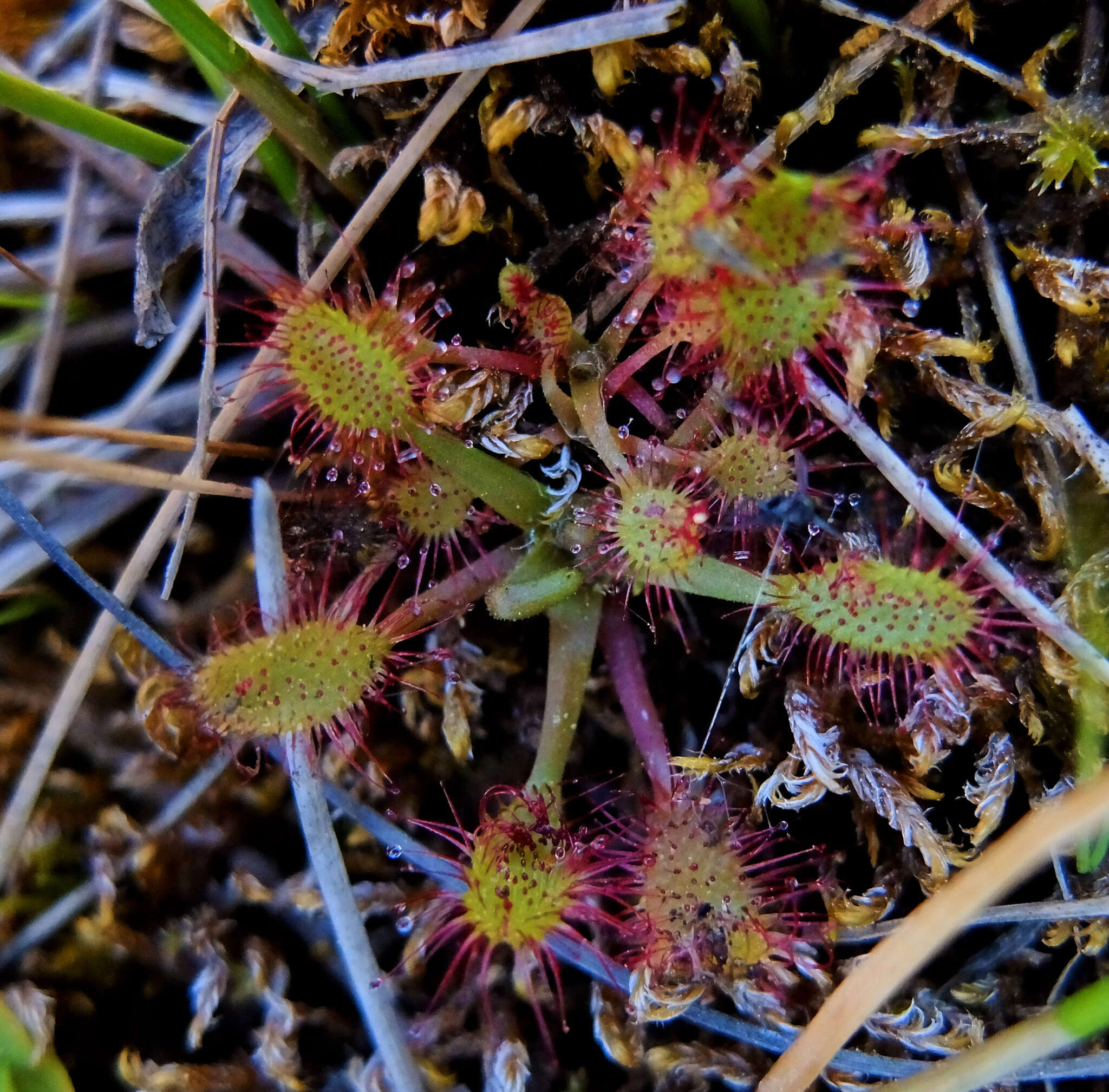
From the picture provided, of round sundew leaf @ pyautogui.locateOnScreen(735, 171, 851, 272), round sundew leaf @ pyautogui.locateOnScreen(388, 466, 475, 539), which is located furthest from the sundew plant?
round sundew leaf @ pyautogui.locateOnScreen(735, 171, 851, 272)

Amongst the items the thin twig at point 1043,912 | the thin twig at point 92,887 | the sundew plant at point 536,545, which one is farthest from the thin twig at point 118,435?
the thin twig at point 1043,912

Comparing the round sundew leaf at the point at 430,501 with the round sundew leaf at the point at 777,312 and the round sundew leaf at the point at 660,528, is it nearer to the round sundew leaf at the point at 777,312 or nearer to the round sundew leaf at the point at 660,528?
the round sundew leaf at the point at 660,528

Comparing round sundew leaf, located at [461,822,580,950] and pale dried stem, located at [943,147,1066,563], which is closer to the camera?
round sundew leaf, located at [461,822,580,950]

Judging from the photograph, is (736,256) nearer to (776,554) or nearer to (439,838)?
(776,554)

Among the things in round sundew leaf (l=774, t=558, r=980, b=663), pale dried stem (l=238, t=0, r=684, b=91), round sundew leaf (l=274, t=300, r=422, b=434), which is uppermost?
pale dried stem (l=238, t=0, r=684, b=91)

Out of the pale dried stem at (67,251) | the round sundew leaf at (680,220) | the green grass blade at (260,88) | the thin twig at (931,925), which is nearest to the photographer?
the thin twig at (931,925)

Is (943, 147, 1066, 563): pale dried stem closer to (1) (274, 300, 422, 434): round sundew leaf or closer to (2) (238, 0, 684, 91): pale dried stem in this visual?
(2) (238, 0, 684, 91): pale dried stem

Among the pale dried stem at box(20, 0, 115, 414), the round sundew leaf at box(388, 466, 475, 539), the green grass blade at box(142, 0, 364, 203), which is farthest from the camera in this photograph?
the pale dried stem at box(20, 0, 115, 414)

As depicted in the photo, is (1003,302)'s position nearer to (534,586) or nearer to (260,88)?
(534,586)
